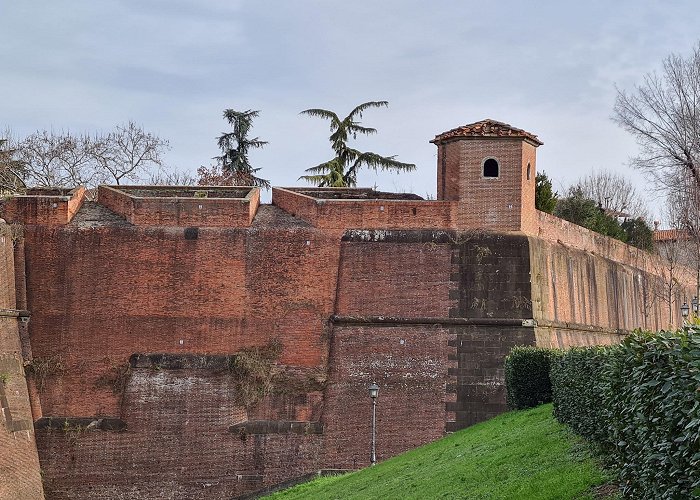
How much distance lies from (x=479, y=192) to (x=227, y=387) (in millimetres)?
7243

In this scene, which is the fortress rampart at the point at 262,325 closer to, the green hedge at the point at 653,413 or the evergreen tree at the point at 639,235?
the green hedge at the point at 653,413

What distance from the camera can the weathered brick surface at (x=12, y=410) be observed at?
75.7 feet

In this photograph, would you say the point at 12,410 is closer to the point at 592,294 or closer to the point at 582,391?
the point at 582,391

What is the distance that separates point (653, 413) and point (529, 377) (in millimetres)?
11467

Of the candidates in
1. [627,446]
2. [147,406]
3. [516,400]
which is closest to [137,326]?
[147,406]

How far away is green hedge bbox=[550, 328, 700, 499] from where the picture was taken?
730 centimetres

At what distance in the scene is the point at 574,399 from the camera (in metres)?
13.9

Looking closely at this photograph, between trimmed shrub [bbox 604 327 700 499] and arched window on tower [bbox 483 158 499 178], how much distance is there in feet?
51.0

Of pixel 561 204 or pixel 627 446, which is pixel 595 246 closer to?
pixel 561 204

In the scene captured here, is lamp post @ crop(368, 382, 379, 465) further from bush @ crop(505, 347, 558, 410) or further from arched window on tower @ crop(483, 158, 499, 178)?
arched window on tower @ crop(483, 158, 499, 178)

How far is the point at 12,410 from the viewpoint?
23.8 metres

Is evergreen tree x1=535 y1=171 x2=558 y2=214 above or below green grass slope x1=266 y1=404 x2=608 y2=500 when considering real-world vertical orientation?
above

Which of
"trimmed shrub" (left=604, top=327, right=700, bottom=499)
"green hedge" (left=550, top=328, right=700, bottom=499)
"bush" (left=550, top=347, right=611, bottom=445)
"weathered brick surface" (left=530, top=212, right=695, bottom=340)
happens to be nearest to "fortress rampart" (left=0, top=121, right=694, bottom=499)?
"weathered brick surface" (left=530, top=212, right=695, bottom=340)

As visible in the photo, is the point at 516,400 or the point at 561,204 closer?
the point at 516,400
